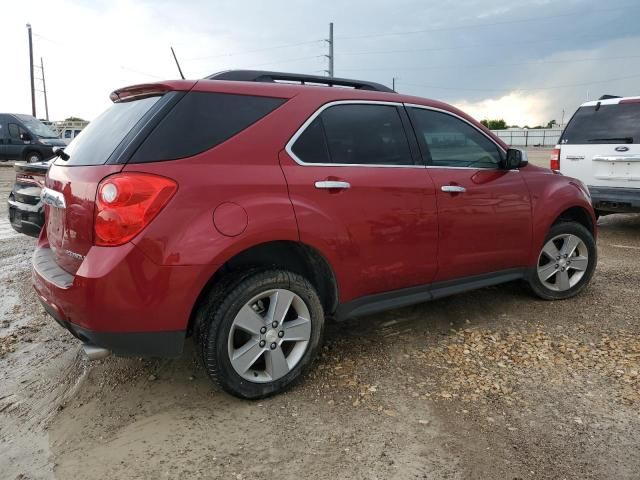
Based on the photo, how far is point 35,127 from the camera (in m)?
19.4

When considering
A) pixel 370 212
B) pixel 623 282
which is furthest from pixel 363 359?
pixel 623 282

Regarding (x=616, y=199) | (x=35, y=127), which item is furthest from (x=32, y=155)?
(x=616, y=199)

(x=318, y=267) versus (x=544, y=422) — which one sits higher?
(x=318, y=267)

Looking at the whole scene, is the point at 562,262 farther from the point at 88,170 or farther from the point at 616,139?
the point at 88,170

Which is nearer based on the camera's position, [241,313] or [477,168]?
[241,313]

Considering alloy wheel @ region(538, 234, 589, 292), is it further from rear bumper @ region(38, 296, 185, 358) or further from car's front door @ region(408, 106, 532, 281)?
rear bumper @ region(38, 296, 185, 358)

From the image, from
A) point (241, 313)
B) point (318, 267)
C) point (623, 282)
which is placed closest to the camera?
point (241, 313)

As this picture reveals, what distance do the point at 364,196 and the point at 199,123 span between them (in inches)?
42.1

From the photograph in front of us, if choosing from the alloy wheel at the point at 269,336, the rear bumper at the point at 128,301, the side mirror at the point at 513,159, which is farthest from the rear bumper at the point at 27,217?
the side mirror at the point at 513,159

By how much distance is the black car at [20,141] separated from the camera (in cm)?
1883

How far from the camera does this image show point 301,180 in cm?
299

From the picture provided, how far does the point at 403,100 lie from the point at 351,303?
1481 mm

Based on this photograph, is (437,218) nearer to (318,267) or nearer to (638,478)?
(318,267)

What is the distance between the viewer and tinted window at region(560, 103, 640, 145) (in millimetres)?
6988
